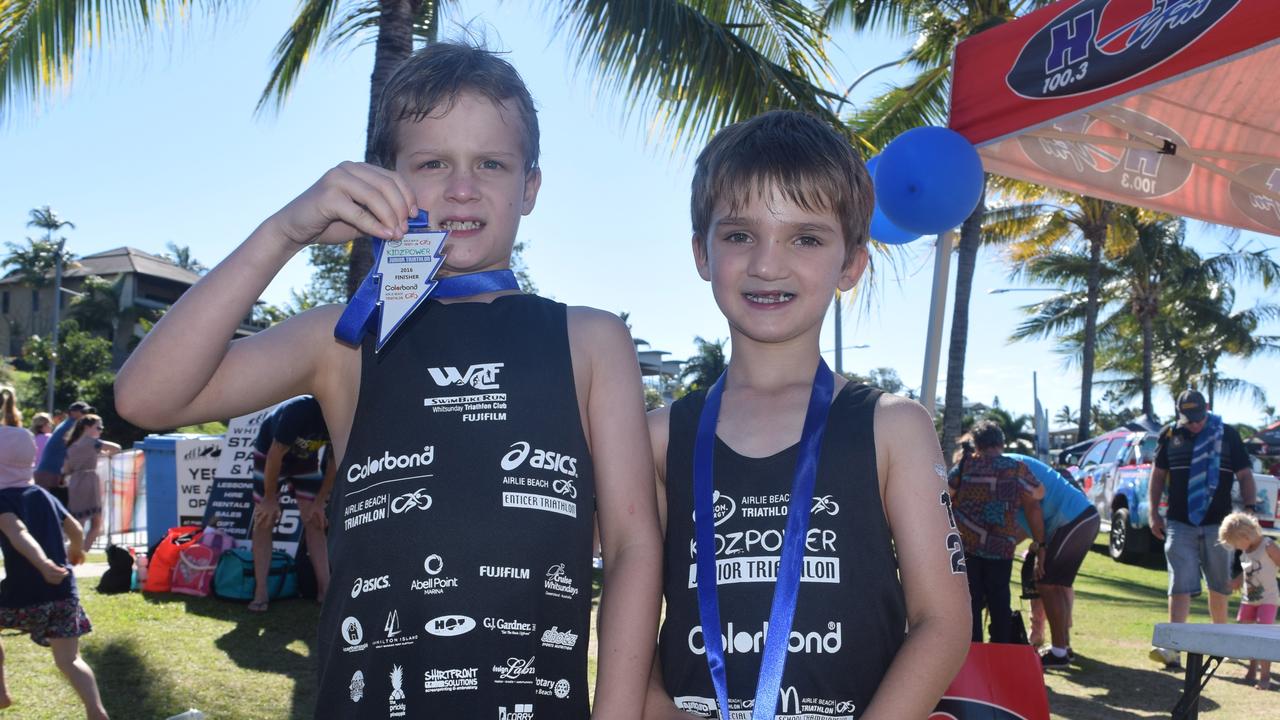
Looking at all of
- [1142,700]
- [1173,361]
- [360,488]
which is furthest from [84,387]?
[1173,361]

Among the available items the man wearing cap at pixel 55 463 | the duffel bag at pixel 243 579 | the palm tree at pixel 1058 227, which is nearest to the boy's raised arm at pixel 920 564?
the duffel bag at pixel 243 579

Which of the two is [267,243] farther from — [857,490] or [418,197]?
[857,490]

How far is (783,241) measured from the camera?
186cm

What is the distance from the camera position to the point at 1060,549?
310 inches

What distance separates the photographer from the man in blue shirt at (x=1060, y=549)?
7875mm

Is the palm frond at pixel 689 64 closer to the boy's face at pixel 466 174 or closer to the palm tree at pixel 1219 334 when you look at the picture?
the boy's face at pixel 466 174

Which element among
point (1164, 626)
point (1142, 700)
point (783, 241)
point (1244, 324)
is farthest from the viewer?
point (1244, 324)

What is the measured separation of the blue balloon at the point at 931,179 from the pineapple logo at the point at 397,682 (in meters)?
4.14

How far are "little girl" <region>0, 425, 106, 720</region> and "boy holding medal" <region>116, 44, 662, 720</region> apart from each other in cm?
427

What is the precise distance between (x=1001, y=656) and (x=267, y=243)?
1.84m

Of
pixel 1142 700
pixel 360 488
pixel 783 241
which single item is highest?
pixel 783 241

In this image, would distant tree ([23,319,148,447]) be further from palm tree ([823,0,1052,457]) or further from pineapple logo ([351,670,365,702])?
pineapple logo ([351,670,365,702])

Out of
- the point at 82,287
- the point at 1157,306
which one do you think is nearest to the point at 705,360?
the point at 1157,306

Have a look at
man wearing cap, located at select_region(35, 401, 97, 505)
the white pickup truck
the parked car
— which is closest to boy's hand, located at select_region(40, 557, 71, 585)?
man wearing cap, located at select_region(35, 401, 97, 505)
